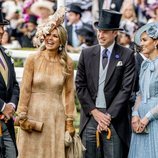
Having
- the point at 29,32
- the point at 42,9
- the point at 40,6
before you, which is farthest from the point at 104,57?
the point at 40,6

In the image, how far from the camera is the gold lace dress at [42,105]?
436 inches

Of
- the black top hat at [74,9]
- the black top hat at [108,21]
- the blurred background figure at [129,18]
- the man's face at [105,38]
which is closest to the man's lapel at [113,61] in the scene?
the man's face at [105,38]

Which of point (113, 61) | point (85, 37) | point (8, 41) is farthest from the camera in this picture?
point (8, 41)

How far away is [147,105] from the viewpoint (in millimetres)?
11344

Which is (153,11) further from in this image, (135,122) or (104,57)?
(135,122)

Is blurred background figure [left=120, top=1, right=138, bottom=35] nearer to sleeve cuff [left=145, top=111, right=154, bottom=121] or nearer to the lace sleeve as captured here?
the lace sleeve

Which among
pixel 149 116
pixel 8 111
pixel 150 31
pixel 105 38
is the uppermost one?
pixel 150 31

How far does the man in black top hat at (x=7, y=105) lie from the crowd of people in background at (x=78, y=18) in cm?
685

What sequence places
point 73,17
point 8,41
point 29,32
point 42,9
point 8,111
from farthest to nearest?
point 8,41
point 42,9
point 29,32
point 73,17
point 8,111

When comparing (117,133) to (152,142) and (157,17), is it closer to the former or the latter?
(152,142)

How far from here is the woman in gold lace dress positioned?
11.1 metres

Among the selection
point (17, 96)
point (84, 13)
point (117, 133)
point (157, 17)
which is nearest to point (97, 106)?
point (117, 133)

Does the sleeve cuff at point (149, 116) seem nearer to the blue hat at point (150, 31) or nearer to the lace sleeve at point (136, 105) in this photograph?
the lace sleeve at point (136, 105)

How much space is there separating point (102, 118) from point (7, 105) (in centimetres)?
131
